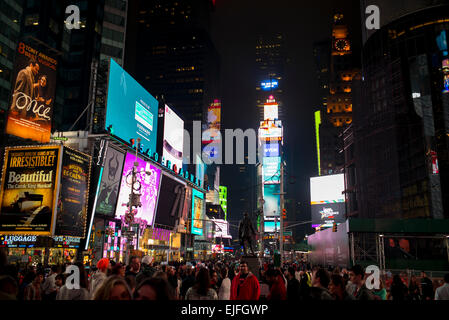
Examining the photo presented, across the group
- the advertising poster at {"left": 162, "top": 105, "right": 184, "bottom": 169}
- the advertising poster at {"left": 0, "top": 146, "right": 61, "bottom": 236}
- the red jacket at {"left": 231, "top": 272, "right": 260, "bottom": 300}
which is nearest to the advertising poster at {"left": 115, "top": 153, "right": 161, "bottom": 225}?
the advertising poster at {"left": 162, "top": 105, "right": 184, "bottom": 169}

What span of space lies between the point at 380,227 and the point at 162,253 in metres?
44.2

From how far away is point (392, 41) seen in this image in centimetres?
5238

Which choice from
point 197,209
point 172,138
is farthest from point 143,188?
point 197,209

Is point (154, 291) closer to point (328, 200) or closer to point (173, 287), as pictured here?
point (173, 287)

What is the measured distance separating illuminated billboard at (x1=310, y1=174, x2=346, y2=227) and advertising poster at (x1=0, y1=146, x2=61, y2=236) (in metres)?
58.5

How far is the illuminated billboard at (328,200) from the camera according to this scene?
7944cm

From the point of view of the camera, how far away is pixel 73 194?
35500 mm

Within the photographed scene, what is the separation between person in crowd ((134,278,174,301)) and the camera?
374 cm

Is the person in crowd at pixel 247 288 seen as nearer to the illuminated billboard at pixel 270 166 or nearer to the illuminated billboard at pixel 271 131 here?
the illuminated billboard at pixel 270 166

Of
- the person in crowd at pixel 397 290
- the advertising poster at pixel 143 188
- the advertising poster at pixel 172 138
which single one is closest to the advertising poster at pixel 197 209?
the advertising poster at pixel 172 138

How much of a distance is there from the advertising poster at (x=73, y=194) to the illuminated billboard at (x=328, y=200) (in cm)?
5454
